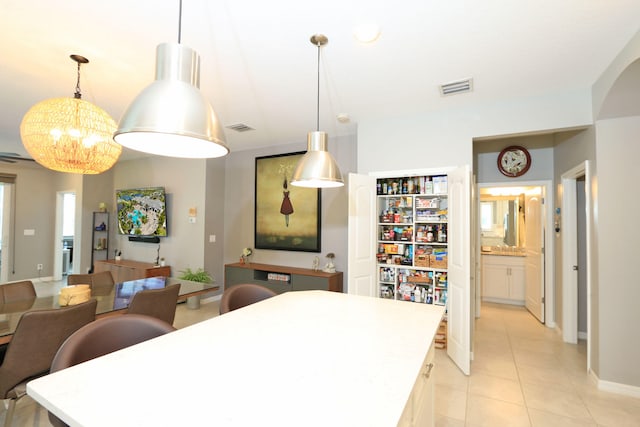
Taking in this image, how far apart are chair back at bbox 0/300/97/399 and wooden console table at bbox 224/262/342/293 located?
9.16 ft

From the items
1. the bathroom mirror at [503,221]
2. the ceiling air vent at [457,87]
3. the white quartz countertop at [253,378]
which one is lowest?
the white quartz countertop at [253,378]

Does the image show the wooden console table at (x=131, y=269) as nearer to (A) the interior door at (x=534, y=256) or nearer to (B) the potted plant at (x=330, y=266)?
(B) the potted plant at (x=330, y=266)

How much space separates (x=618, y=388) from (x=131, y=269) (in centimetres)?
654

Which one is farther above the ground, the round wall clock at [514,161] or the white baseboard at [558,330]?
the round wall clock at [514,161]

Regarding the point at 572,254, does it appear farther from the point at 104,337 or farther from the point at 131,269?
the point at 131,269

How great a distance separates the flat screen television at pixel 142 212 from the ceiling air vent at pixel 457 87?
5004 mm

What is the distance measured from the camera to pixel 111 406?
0.88m

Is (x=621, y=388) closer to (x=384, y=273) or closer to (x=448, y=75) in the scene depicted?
(x=384, y=273)

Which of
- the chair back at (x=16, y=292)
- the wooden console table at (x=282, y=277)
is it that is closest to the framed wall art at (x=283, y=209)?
the wooden console table at (x=282, y=277)

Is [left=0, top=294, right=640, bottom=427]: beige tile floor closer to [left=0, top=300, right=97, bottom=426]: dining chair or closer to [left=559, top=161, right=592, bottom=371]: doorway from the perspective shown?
[left=559, top=161, right=592, bottom=371]: doorway

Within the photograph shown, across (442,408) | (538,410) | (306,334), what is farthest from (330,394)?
(538,410)

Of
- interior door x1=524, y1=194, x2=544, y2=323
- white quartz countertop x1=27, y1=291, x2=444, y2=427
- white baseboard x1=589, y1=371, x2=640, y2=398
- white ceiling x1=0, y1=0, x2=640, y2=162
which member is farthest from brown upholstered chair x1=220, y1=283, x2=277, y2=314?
interior door x1=524, y1=194, x2=544, y2=323

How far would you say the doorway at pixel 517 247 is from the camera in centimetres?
429

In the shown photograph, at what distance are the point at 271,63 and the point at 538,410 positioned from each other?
3439mm
